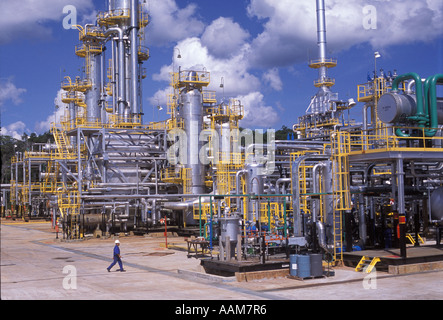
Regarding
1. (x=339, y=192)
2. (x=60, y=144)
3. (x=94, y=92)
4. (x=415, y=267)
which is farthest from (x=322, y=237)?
(x=94, y=92)

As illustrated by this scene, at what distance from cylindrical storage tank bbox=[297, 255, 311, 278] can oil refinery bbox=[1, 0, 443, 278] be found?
105 mm

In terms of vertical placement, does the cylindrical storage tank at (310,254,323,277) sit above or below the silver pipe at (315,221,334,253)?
below

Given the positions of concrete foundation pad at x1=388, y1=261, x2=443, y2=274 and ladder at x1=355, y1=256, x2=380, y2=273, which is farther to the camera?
ladder at x1=355, y1=256, x2=380, y2=273

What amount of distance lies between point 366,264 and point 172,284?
6431 mm

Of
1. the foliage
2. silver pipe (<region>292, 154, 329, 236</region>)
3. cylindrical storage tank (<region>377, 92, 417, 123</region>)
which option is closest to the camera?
silver pipe (<region>292, 154, 329, 236</region>)

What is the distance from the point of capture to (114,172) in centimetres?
3653

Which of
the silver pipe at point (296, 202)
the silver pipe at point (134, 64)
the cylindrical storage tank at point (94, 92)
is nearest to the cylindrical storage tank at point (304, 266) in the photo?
the silver pipe at point (296, 202)

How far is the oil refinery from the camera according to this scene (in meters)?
18.7

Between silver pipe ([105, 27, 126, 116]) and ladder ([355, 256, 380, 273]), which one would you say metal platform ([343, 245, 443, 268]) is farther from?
silver pipe ([105, 27, 126, 116])

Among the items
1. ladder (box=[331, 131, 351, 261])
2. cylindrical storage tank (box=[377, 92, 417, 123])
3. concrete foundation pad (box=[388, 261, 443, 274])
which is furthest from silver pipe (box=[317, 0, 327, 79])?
concrete foundation pad (box=[388, 261, 443, 274])

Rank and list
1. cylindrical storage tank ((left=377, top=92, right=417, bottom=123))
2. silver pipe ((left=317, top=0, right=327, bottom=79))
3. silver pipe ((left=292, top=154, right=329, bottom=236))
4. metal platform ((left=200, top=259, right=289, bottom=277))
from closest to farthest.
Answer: metal platform ((left=200, top=259, right=289, bottom=277)) < silver pipe ((left=292, top=154, right=329, bottom=236)) < cylindrical storage tank ((left=377, top=92, right=417, bottom=123)) < silver pipe ((left=317, top=0, right=327, bottom=79))
